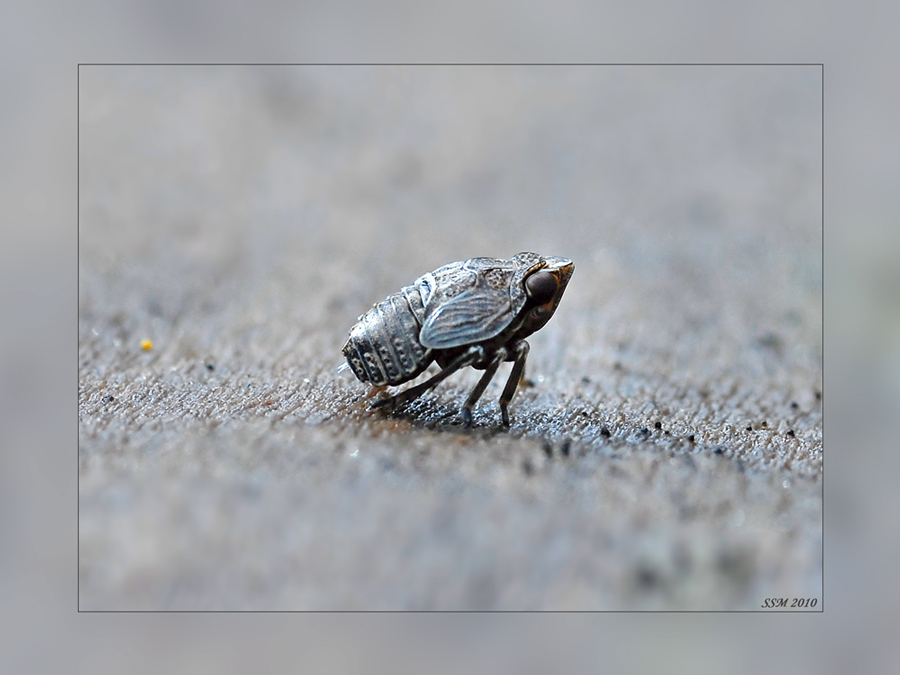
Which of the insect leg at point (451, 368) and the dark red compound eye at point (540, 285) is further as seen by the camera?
the dark red compound eye at point (540, 285)

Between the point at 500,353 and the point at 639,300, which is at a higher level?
the point at 639,300

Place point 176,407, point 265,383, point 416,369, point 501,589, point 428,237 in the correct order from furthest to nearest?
point 428,237 < point 265,383 < point 176,407 < point 416,369 < point 501,589

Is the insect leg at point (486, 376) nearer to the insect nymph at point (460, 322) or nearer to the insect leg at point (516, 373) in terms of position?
the insect nymph at point (460, 322)

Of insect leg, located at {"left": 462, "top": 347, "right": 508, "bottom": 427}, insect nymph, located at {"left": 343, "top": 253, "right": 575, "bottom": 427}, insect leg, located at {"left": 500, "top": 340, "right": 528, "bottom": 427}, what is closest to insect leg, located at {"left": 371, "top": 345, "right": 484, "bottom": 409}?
insect nymph, located at {"left": 343, "top": 253, "right": 575, "bottom": 427}

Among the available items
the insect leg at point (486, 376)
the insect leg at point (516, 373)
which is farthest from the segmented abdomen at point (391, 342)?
the insect leg at point (516, 373)

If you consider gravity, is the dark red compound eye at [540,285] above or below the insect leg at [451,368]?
above

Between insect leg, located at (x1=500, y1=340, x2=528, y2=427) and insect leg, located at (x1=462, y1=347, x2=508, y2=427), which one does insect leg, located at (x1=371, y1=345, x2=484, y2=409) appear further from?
insect leg, located at (x1=500, y1=340, x2=528, y2=427)

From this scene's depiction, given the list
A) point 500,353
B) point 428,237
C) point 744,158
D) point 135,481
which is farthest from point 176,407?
point 744,158

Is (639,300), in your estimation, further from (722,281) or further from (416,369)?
(416,369)
